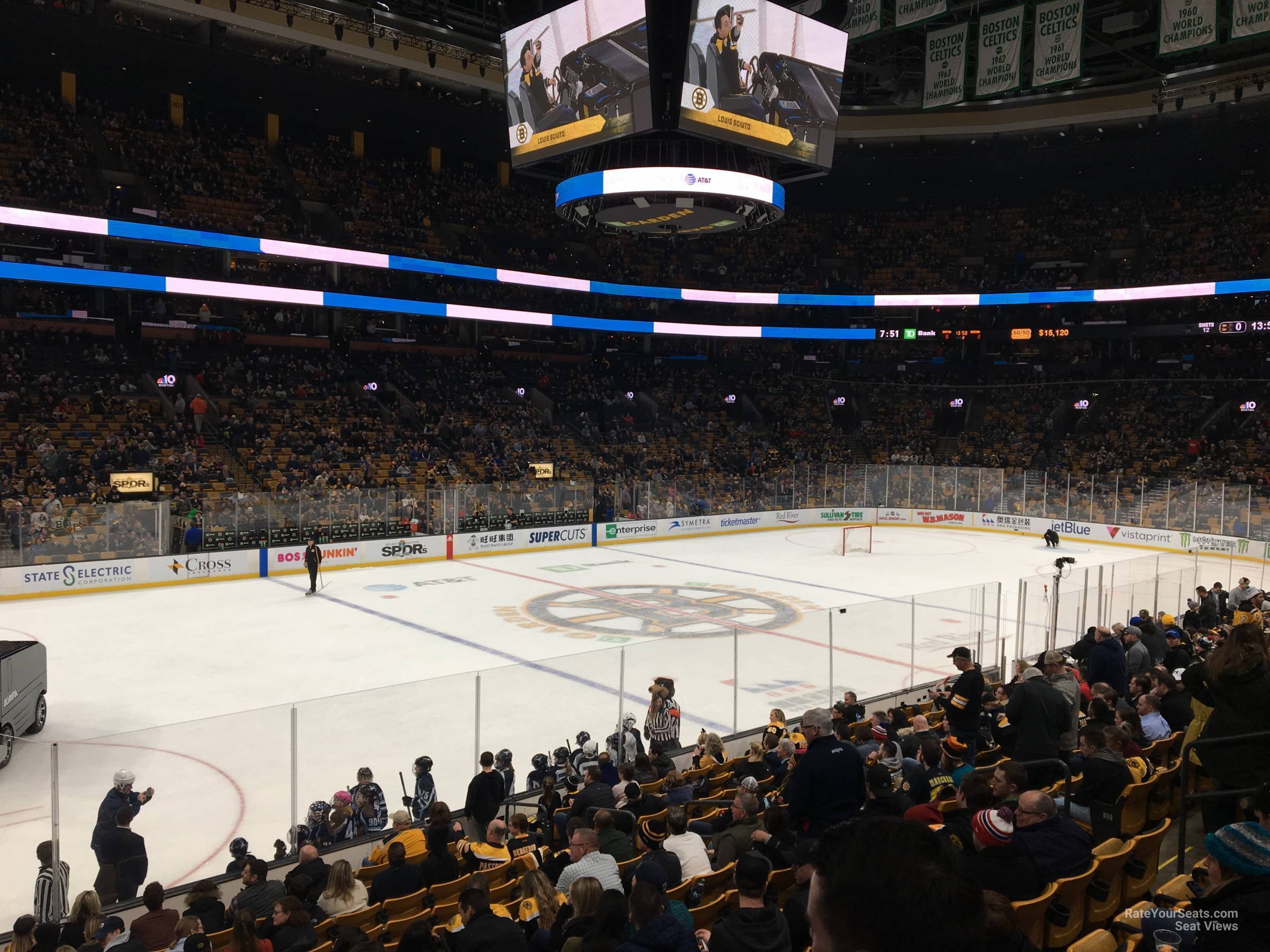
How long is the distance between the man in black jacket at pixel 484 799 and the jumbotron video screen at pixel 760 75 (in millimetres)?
15953

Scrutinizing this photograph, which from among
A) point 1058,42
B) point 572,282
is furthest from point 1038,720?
point 572,282

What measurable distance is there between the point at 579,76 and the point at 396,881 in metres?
18.7

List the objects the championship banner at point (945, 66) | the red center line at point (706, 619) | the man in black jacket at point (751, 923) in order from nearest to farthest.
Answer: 1. the man in black jacket at point (751, 923)
2. the red center line at point (706, 619)
3. the championship banner at point (945, 66)

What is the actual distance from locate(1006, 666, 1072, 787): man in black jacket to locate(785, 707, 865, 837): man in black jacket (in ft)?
7.91

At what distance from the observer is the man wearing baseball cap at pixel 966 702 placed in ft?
28.2

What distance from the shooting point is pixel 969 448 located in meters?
43.9

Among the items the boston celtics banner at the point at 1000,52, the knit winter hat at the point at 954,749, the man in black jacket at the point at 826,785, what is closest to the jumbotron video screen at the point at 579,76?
the boston celtics banner at the point at 1000,52

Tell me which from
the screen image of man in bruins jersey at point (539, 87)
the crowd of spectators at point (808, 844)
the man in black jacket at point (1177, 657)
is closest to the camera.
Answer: the crowd of spectators at point (808, 844)

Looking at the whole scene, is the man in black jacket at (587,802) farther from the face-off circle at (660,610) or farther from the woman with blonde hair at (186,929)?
the face-off circle at (660,610)

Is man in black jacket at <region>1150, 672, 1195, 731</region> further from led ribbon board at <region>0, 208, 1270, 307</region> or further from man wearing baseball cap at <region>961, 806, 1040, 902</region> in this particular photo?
led ribbon board at <region>0, 208, 1270, 307</region>

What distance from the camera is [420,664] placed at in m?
16.1

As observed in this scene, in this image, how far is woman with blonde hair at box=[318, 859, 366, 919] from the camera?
19.5 feet

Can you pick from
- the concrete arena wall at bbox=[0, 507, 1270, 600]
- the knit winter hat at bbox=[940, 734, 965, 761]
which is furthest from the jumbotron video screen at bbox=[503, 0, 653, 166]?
the knit winter hat at bbox=[940, 734, 965, 761]

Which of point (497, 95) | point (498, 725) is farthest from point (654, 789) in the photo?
point (497, 95)
